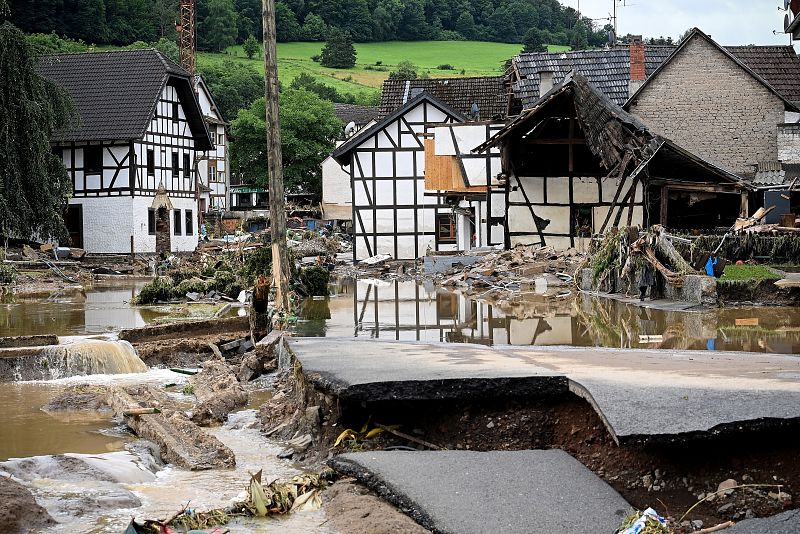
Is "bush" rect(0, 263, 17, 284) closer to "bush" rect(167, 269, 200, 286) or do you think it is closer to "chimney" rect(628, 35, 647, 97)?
"bush" rect(167, 269, 200, 286)

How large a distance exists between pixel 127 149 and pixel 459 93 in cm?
1609

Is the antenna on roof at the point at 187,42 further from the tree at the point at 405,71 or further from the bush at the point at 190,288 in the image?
the bush at the point at 190,288

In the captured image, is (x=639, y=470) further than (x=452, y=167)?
No

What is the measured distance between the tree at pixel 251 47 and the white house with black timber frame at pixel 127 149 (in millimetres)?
70701

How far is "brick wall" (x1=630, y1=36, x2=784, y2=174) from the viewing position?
36.0 metres

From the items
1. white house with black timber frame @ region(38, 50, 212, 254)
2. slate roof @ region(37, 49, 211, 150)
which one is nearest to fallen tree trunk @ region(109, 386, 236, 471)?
slate roof @ region(37, 49, 211, 150)

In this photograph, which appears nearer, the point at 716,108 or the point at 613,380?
the point at 613,380

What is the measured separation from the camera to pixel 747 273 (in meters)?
19.8

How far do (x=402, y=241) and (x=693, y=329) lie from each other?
2782cm

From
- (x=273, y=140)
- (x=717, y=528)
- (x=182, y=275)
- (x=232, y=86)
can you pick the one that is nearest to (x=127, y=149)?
(x=182, y=275)

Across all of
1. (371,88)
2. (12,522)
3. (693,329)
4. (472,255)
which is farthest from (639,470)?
(371,88)

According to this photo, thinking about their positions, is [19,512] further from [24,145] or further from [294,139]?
[294,139]

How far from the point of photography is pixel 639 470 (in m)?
6.50

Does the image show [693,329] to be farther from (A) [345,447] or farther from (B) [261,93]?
(B) [261,93]
